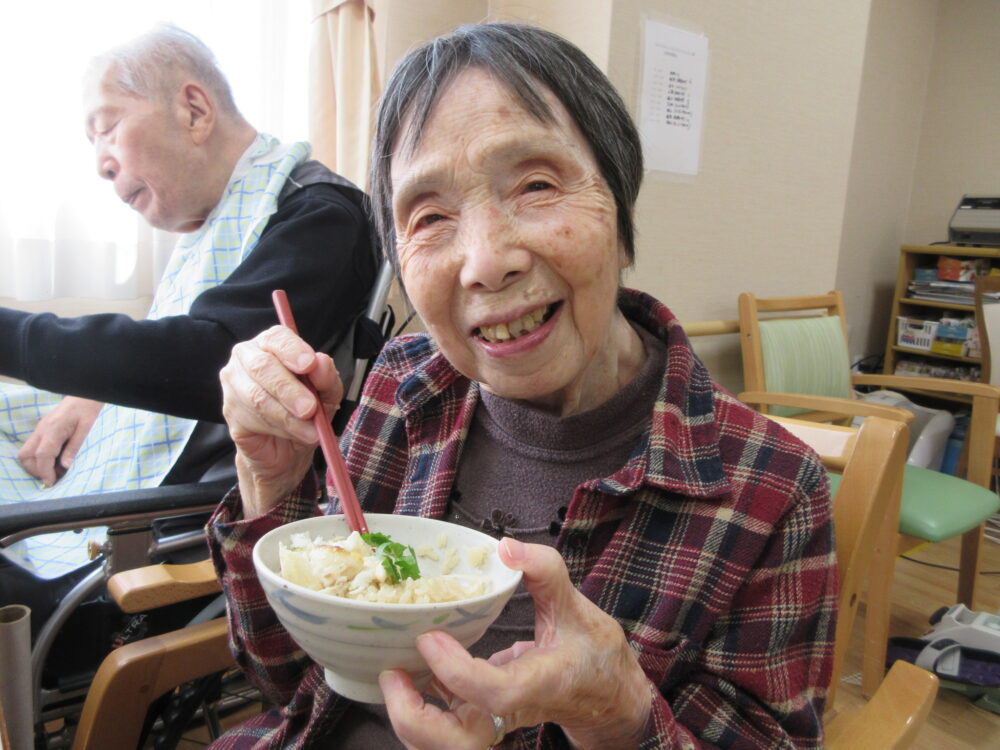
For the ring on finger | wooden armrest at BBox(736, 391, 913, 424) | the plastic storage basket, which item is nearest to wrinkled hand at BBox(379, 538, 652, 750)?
the ring on finger

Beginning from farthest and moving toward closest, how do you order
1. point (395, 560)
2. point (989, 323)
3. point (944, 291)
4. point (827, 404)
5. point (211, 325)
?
point (944, 291), point (989, 323), point (827, 404), point (211, 325), point (395, 560)

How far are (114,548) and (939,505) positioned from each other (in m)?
2.26

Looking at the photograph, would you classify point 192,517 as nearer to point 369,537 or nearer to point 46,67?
point 369,537

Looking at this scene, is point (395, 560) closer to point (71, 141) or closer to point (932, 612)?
point (71, 141)

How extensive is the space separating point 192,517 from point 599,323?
2.88 ft

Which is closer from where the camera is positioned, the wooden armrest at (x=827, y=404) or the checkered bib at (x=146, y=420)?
the checkered bib at (x=146, y=420)

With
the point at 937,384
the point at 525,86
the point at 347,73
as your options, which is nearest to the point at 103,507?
the point at 525,86

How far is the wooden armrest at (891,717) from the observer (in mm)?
758

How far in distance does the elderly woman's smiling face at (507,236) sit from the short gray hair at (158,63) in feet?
2.90

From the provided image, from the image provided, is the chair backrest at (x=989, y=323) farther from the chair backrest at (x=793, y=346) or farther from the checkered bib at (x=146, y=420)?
the checkered bib at (x=146, y=420)

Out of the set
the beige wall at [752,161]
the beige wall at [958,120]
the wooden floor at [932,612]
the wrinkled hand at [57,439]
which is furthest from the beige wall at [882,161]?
the wrinkled hand at [57,439]

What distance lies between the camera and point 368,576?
551mm

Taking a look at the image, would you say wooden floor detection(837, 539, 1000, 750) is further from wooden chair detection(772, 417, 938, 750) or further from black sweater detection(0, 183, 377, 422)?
black sweater detection(0, 183, 377, 422)

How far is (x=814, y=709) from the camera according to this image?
78cm
